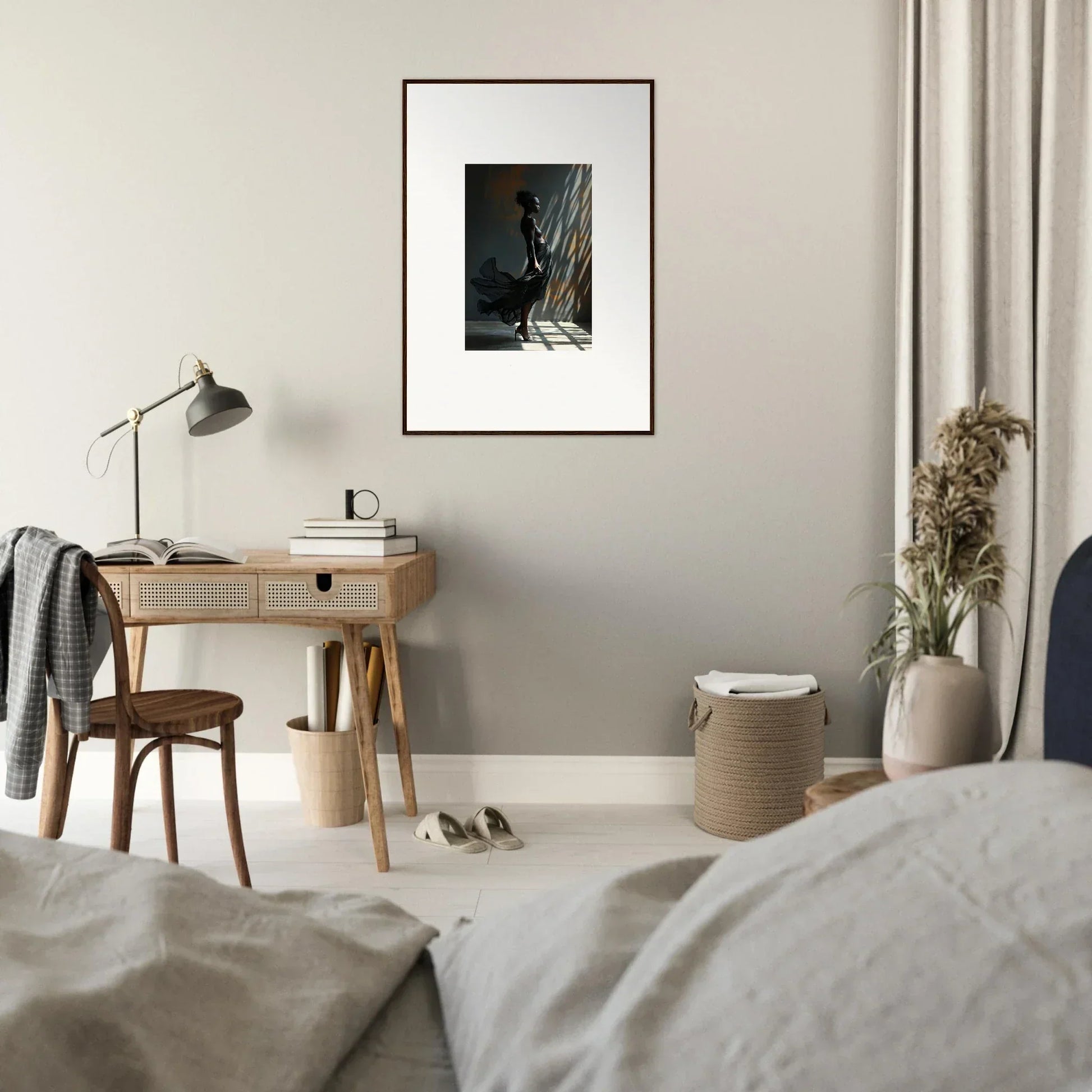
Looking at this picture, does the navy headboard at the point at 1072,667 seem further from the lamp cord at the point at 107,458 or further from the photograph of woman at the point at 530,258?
the lamp cord at the point at 107,458

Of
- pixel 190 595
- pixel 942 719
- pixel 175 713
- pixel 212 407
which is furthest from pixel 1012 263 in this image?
pixel 175 713

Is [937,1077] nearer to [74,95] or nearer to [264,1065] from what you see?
[264,1065]

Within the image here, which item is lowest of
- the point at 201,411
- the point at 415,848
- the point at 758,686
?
the point at 415,848

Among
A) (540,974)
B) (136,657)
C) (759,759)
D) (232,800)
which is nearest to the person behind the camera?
(540,974)

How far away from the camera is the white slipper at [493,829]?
2.65 metres

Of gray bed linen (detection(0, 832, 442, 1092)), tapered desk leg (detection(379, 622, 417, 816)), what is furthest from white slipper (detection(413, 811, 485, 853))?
gray bed linen (detection(0, 832, 442, 1092))

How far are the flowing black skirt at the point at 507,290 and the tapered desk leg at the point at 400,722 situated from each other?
3.23 feet

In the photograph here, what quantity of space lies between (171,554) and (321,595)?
1.31 ft

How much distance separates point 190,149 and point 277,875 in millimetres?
2090

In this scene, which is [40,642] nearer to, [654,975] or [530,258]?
[530,258]

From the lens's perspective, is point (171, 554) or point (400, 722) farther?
point (400, 722)

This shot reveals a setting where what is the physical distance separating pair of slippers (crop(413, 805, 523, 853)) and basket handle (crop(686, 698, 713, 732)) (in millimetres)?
564

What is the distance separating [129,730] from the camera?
2.20 metres

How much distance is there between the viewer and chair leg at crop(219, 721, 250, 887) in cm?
231
